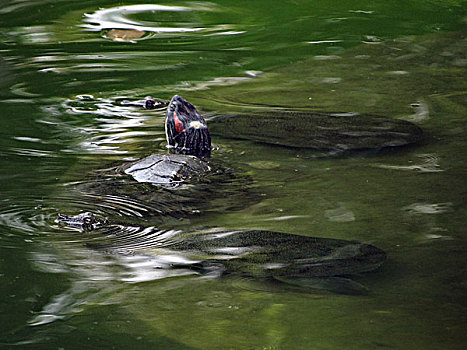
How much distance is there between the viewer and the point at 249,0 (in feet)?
26.3

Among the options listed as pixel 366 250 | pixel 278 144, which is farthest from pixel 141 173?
pixel 366 250

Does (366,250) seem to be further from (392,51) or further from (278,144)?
(392,51)

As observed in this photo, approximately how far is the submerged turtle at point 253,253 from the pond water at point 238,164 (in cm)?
6

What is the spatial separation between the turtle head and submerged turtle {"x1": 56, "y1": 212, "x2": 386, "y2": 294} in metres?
1.13

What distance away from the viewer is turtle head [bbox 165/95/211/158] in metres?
4.20

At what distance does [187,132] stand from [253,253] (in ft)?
4.93

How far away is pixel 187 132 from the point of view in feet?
13.8

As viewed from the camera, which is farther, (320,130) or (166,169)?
(320,130)

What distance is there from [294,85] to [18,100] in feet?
5.92

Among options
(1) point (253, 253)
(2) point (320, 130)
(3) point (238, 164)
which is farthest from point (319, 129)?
(1) point (253, 253)

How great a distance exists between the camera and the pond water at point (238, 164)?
96.5 inches

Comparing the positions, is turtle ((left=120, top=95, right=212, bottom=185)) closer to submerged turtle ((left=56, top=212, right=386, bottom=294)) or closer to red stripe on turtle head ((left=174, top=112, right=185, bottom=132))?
red stripe on turtle head ((left=174, top=112, right=185, bottom=132))

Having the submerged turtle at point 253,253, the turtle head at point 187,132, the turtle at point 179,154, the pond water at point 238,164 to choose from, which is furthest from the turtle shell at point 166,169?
the submerged turtle at point 253,253

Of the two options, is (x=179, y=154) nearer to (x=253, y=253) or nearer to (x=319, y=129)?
(x=319, y=129)
